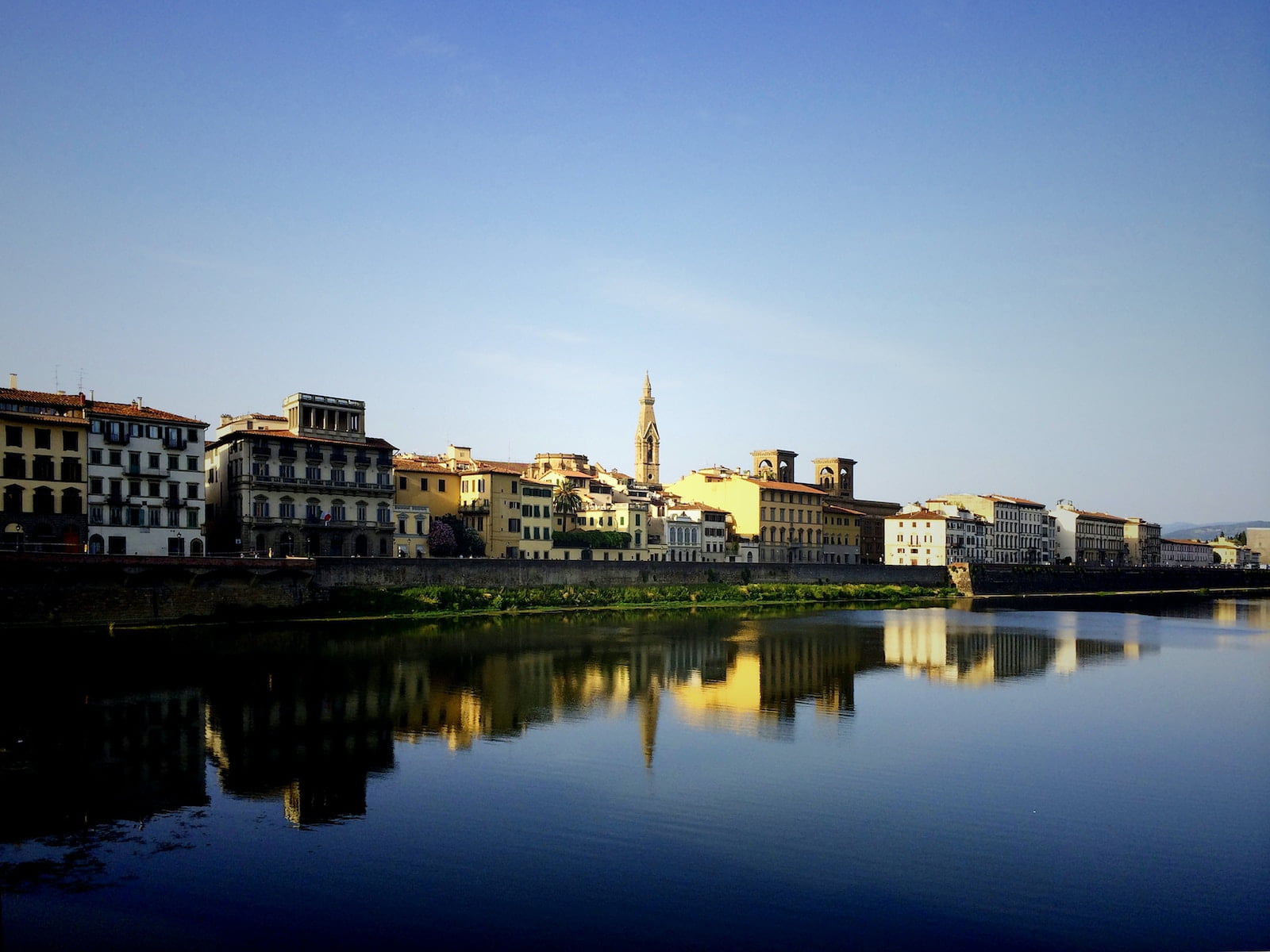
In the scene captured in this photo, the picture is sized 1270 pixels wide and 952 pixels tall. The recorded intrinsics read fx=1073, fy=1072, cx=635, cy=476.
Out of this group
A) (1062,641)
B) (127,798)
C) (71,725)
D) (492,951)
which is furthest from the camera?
(1062,641)

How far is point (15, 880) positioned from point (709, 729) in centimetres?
2061

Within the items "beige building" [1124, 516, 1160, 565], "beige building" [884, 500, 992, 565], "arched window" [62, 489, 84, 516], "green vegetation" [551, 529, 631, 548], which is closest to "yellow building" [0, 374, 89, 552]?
"arched window" [62, 489, 84, 516]

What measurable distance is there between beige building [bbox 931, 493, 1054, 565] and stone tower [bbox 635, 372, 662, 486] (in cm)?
4621

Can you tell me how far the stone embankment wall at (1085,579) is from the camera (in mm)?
122062

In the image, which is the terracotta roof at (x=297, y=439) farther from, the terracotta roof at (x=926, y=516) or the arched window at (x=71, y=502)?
the terracotta roof at (x=926, y=516)

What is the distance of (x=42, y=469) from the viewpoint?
61.6 metres

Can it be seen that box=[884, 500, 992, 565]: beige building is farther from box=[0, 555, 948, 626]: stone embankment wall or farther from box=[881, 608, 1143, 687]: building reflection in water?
box=[0, 555, 948, 626]: stone embankment wall

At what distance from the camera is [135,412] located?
67.4 metres

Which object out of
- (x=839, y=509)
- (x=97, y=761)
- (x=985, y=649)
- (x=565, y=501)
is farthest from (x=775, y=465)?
(x=97, y=761)

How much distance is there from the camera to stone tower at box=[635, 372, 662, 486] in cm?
17250

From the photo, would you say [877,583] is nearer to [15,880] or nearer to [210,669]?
[210,669]

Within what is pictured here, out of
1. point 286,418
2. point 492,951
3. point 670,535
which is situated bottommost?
point 492,951

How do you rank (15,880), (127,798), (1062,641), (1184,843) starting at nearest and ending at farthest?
(15,880) → (1184,843) → (127,798) → (1062,641)

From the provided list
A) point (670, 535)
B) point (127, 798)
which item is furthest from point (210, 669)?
point (670, 535)
